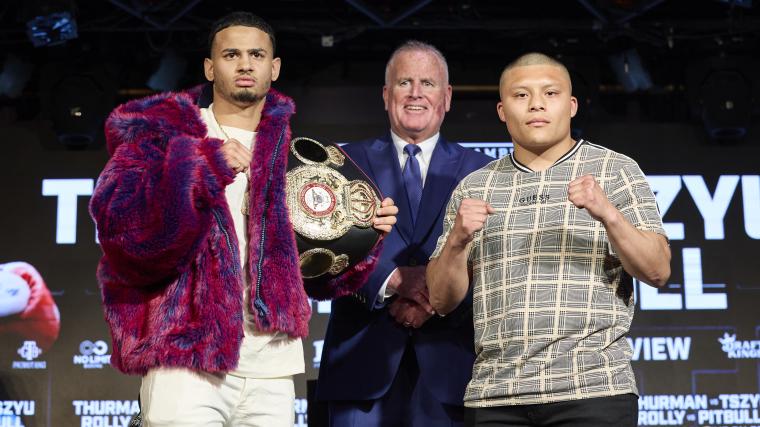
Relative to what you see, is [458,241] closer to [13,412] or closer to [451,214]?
[451,214]

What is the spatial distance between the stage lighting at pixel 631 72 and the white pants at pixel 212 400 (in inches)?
164

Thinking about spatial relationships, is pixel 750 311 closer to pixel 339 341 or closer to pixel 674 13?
pixel 674 13

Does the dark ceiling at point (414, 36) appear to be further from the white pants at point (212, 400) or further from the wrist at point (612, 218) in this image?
the wrist at point (612, 218)

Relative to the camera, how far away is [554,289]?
8.20 feet

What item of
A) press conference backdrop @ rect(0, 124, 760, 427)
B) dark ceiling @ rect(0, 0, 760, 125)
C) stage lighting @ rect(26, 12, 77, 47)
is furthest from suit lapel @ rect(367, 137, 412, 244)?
stage lighting @ rect(26, 12, 77, 47)

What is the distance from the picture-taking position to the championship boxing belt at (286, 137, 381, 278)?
9.36ft

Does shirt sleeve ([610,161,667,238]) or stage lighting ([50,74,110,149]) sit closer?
shirt sleeve ([610,161,667,238])

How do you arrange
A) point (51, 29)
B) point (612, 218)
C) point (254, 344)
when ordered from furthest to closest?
1. point (51, 29)
2. point (254, 344)
3. point (612, 218)

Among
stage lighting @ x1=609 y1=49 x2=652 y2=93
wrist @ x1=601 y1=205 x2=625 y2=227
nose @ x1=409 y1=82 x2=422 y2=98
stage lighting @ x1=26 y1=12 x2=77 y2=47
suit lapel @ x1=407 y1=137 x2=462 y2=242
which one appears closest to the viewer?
wrist @ x1=601 y1=205 x2=625 y2=227

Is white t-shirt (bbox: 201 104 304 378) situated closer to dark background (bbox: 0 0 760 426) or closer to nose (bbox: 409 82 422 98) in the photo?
nose (bbox: 409 82 422 98)

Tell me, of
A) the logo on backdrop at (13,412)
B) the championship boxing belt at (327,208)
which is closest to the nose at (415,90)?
the championship boxing belt at (327,208)

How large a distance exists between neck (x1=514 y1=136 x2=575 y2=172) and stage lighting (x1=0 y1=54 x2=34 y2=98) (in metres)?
4.46

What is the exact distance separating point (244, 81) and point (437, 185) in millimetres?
945

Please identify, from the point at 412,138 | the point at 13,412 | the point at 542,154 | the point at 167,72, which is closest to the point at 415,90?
the point at 412,138
